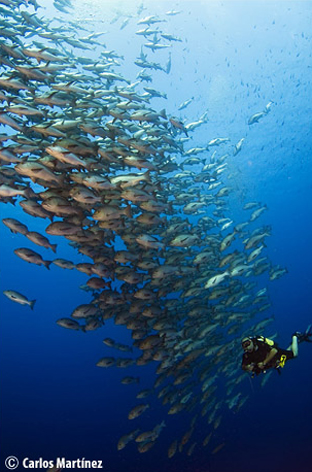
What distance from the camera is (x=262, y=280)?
122 ft

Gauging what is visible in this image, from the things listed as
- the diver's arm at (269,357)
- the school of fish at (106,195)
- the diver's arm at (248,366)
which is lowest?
the diver's arm at (248,366)

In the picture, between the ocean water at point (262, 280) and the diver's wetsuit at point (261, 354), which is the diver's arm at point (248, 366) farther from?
the ocean water at point (262, 280)

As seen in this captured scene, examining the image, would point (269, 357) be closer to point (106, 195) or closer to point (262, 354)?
point (262, 354)

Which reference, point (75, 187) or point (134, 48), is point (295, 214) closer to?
point (134, 48)

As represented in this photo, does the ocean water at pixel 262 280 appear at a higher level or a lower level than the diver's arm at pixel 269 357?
higher

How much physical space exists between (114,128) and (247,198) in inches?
1268

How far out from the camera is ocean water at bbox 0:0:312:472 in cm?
2327

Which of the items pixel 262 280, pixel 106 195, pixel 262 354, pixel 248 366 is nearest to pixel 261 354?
pixel 262 354

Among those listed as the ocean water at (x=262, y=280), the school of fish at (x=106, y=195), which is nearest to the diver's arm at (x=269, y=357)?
the school of fish at (x=106, y=195)

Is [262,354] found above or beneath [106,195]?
beneath

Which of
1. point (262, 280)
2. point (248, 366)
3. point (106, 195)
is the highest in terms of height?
point (262, 280)

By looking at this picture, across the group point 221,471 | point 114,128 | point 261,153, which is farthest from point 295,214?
point 114,128

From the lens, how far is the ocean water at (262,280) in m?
23.3

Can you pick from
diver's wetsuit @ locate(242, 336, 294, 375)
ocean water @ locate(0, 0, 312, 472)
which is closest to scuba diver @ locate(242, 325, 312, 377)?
diver's wetsuit @ locate(242, 336, 294, 375)
